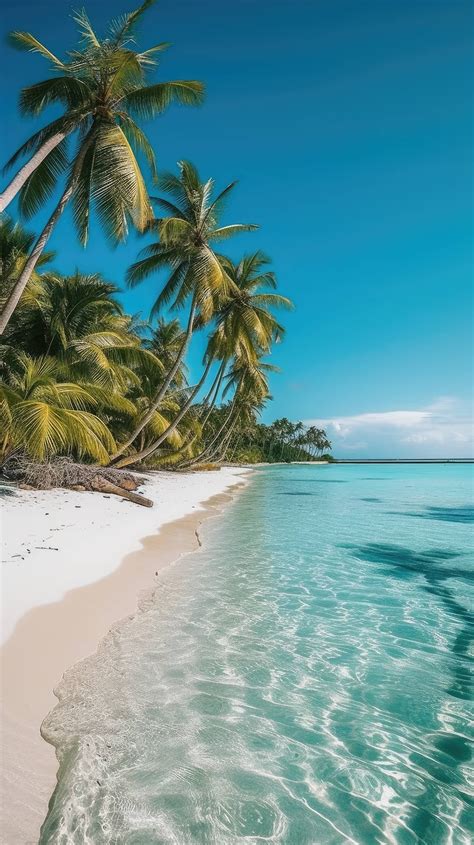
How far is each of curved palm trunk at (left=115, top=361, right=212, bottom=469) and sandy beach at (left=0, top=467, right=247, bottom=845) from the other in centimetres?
575

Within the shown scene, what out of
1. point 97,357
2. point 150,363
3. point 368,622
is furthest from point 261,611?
point 150,363

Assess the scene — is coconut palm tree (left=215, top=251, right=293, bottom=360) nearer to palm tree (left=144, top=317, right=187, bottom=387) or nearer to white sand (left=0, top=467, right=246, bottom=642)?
palm tree (left=144, top=317, right=187, bottom=387)

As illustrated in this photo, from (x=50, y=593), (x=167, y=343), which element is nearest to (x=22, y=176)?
(x=50, y=593)

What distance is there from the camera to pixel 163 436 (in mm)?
17391

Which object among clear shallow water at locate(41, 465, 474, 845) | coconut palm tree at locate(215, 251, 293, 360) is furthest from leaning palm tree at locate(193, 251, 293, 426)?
clear shallow water at locate(41, 465, 474, 845)

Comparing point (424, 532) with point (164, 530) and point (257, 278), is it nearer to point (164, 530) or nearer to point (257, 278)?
point (164, 530)

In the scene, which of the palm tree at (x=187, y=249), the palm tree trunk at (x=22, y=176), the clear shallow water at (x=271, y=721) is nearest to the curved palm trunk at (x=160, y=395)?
the palm tree at (x=187, y=249)

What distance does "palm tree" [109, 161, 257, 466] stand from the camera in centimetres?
1523

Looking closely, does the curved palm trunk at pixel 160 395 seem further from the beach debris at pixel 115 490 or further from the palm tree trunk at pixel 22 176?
the palm tree trunk at pixel 22 176

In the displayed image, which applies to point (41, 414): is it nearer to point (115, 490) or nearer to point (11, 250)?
point (115, 490)

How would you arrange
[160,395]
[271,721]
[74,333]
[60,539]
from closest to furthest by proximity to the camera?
[271,721]
[60,539]
[74,333]
[160,395]

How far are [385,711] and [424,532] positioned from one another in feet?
29.8

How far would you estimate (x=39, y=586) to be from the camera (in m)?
4.89

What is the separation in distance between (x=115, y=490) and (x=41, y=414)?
4.38m
